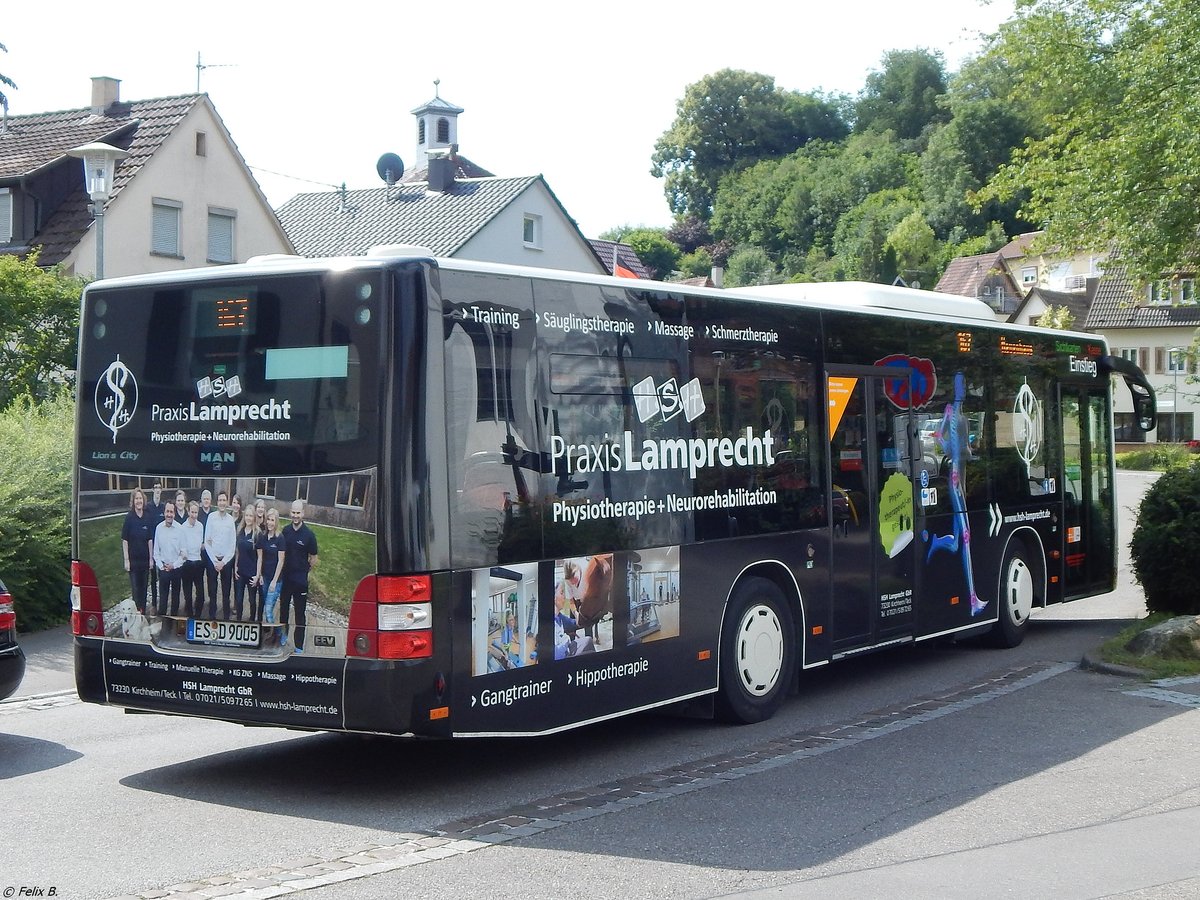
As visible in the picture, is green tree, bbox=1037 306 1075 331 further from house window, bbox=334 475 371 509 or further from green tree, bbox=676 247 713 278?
house window, bbox=334 475 371 509

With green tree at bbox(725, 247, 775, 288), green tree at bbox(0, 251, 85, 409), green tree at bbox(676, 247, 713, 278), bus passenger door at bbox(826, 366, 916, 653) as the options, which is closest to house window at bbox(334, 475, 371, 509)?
bus passenger door at bbox(826, 366, 916, 653)

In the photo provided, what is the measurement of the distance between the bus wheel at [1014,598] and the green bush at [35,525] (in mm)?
8852

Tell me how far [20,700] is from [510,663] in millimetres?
5233

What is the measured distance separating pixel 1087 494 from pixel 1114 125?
40.7 feet

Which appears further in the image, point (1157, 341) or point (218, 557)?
point (1157, 341)

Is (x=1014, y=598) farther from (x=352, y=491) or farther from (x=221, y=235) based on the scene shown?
(x=221, y=235)

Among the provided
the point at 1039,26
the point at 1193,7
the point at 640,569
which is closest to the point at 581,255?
the point at 1039,26

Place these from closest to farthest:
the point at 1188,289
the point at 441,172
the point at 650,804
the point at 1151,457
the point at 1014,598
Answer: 1. the point at 650,804
2. the point at 1014,598
3. the point at 1188,289
4. the point at 441,172
5. the point at 1151,457

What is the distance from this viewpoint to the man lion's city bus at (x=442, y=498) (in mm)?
7395

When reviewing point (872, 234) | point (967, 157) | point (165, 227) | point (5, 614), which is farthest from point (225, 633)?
point (967, 157)

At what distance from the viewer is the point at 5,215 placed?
34.5m

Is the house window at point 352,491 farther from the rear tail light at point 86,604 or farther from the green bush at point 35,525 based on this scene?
the green bush at point 35,525

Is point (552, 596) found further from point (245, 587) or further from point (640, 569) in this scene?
point (245, 587)

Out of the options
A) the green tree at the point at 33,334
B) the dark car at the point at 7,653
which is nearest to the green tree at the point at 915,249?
the green tree at the point at 33,334
